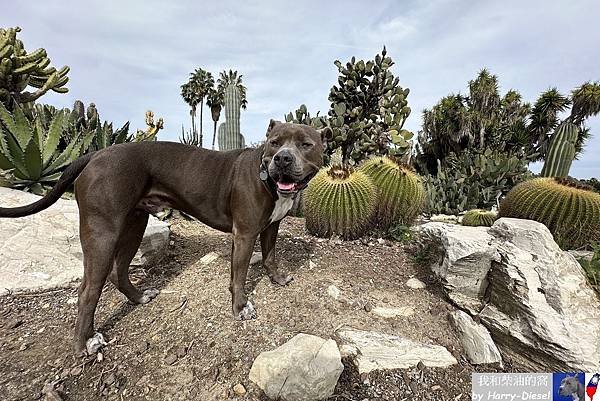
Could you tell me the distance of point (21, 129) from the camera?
Result: 4082 millimetres

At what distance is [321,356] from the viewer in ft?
6.81

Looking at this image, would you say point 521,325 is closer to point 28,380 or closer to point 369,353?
point 369,353

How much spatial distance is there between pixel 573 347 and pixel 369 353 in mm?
1340

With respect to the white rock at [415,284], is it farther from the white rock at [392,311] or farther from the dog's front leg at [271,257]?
the dog's front leg at [271,257]

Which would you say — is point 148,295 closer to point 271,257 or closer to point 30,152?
point 271,257

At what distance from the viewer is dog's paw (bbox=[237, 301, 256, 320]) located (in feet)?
8.44

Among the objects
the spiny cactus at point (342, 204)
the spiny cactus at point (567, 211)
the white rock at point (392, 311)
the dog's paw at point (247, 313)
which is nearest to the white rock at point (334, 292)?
the white rock at point (392, 311)

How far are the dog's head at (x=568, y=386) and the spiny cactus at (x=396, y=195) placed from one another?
8.20 feet

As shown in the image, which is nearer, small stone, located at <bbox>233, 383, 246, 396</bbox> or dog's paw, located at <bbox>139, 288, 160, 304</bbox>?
small stone, located at <bbox>233, 383, 246, 396</bbox>

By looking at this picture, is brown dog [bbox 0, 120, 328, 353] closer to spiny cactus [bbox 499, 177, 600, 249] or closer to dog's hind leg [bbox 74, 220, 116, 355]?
dog's hind leg [bbox 74, 220, 116, 355]

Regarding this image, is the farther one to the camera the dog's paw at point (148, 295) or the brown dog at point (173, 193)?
the dog's paw at point (148, 295)

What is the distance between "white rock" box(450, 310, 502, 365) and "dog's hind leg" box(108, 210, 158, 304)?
2.65m

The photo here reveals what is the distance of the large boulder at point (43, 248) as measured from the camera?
3.01 metres

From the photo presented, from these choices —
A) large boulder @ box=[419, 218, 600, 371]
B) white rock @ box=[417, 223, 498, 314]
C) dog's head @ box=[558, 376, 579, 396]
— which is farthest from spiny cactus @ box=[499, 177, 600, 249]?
dog's head @ box=[558, 376, 579, 396]
